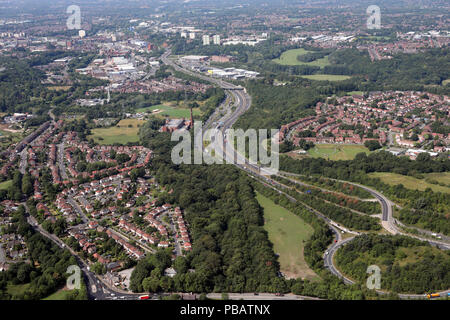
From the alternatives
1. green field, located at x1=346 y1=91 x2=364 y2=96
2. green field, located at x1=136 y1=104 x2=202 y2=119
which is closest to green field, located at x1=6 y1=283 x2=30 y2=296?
green field, located at x1=136 y1=104 x2=202 y2=119

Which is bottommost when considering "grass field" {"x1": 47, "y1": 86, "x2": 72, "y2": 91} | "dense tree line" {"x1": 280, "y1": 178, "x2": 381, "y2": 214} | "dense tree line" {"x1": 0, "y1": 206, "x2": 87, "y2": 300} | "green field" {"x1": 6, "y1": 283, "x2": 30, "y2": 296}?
"green field" {"x1": 6, "y1": 283, "x2": 30, "y2": 296}

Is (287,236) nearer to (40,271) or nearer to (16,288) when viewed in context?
(40,271)

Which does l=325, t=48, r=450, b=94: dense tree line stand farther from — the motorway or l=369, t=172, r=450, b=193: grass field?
l=369, t=172, r=450, b=193: grass field

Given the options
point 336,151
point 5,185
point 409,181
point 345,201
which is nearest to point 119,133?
point 5,185

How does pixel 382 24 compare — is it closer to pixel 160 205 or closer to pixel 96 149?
pixel 96 149

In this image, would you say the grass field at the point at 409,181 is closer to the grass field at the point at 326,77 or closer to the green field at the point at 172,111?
the green field at the point at 172,111
